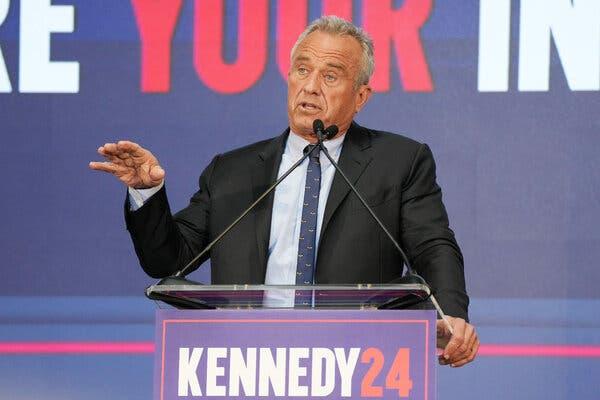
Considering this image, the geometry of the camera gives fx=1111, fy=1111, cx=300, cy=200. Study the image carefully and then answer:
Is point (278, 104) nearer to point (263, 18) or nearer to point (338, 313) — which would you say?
point (263, 18)

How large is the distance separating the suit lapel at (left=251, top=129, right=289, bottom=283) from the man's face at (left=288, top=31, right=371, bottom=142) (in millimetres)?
81

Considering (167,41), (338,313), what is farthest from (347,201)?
(167,41)

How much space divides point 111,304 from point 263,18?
103 centimetres

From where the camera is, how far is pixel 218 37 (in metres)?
3.55

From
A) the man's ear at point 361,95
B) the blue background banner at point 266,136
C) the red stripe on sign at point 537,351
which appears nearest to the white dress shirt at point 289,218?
the man's ear at point 361,95

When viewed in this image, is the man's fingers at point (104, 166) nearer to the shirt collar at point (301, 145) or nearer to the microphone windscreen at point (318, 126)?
the microphone windscreen at point (318, 126)

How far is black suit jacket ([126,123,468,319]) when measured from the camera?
2.35 m

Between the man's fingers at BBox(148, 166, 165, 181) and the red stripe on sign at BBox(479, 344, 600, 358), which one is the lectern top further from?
the red stripe on sign at BBox(479, 344, 600, 358)

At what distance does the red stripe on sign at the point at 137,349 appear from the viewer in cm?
338

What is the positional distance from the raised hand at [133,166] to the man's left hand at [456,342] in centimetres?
63

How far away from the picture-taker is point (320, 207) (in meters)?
2.53

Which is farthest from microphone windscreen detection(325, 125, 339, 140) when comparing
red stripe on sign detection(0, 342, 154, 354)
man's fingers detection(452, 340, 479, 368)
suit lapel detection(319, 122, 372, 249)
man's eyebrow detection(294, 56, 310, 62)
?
red stripe on sign detection(0, 342, 154, 354)

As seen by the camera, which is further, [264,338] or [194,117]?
[194,117]

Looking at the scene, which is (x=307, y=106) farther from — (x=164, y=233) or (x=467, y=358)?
(x=467, y=358)
